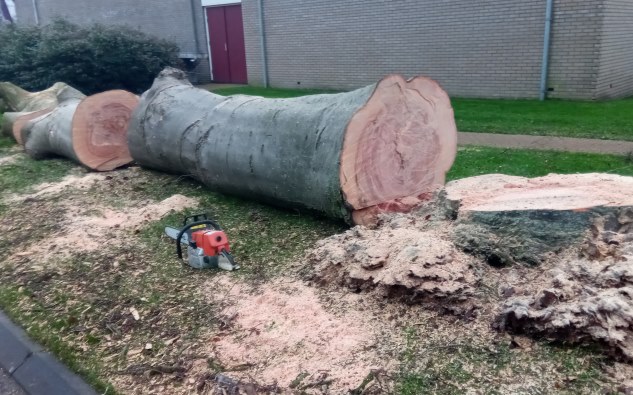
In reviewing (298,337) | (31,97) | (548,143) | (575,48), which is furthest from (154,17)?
(298,337)

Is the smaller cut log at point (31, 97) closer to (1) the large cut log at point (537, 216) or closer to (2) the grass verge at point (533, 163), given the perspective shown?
(2) the grass verge at point (533, 163)

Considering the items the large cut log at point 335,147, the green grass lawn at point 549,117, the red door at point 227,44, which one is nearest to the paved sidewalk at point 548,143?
the green grass lawn at point 549,117

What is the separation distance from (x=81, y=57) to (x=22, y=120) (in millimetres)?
5599

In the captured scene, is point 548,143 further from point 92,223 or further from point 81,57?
point 81,57

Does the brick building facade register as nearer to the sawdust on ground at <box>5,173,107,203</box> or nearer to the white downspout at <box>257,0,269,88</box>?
the white downspout at <box>257,0,269,88</box>

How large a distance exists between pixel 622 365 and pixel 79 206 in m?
5.01

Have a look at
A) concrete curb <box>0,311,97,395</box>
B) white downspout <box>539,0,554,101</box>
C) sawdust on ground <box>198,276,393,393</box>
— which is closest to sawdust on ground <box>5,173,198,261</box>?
concrete curb <box>0,311,97,395</box>

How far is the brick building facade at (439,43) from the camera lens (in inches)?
418

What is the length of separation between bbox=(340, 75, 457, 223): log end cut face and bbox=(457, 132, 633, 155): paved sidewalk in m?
2.88

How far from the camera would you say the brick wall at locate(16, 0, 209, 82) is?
60.2ft

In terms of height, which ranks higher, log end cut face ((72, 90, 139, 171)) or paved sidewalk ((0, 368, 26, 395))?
log end cut face ((72, 90, 139, 171))

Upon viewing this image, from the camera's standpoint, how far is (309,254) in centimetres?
387

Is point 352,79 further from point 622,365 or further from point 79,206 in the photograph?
point 622,365

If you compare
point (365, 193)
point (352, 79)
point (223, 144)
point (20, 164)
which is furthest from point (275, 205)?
point (352, 79)
